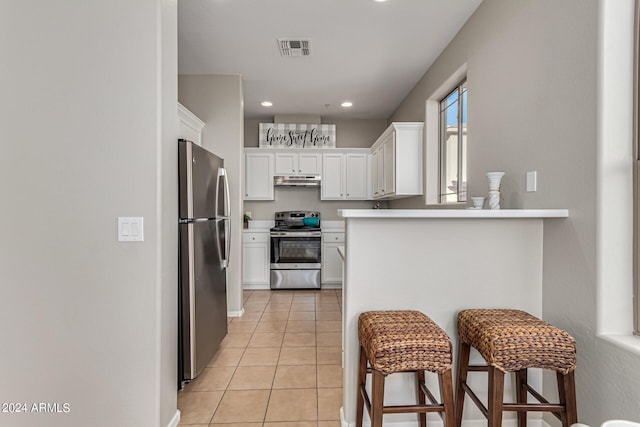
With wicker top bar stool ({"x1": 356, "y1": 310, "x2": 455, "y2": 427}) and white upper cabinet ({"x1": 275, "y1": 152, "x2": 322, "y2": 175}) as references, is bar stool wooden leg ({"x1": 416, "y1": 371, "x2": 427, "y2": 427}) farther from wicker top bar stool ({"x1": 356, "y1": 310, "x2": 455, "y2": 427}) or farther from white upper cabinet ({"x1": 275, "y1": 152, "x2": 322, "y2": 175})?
white upper cabinet ({"x1": 275, "y1": 152, "x2": 322, "y2": 175})

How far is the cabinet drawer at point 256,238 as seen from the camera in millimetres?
5219

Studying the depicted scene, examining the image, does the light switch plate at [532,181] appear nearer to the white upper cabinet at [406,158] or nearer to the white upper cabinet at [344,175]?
the white upper cabinet at [406,158]

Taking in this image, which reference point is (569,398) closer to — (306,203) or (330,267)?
(330,267)

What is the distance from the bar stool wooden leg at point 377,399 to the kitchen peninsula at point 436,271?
0.38 meters

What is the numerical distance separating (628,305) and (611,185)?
1.75 feet

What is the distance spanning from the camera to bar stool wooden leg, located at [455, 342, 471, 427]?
1741mm

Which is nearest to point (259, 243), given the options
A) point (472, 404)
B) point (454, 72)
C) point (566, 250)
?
point (454, 72)

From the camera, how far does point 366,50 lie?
3.33 meters

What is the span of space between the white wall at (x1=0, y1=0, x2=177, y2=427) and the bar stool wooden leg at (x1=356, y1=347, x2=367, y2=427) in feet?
3.35

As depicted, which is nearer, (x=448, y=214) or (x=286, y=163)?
(x=448, y=214)

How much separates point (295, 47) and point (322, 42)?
272 mm

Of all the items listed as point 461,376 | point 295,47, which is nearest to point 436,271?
point 461,376

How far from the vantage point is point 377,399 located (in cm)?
146

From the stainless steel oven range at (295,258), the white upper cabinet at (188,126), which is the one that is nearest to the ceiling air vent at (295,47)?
the white upper cabinet at (188,126)
